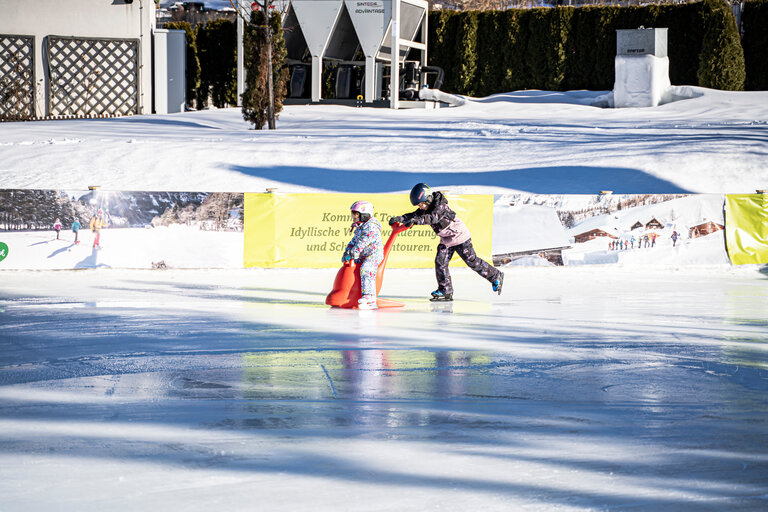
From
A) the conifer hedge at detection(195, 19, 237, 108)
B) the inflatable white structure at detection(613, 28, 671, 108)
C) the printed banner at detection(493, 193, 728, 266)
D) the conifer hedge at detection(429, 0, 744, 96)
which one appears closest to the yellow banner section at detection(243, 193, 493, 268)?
the printed banner at detection(493, 193, 728, 266)

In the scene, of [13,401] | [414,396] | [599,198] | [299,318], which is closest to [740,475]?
[414,396]

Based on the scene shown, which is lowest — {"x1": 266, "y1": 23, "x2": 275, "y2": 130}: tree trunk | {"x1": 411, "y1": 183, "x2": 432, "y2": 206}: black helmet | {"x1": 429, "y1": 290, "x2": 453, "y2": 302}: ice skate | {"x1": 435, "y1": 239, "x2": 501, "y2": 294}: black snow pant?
{"x1": 429, "y1": 290, "x2": 453, "y2": 302}: ice skate

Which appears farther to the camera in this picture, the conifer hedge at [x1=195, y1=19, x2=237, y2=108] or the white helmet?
the conifer hedge at [x1=195, y1=19, x2=237, y2=108]

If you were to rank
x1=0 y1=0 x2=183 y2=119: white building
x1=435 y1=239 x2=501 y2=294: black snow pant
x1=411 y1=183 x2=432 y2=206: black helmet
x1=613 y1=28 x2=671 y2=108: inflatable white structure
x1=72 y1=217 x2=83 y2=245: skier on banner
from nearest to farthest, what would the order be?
1. x1=411 y1=183 x2=432 y2=206: black helmet
2. x1=435 y1=239 x2=501 y2=294: black snow pant
3. x1=72 y1=217 x2=83 y2=245: skier on banner
4. x1=0 y1=0 x2=183 y2=119: white building
5. x1=613 y1=28 x2=671 y2=108: inflatable white structure

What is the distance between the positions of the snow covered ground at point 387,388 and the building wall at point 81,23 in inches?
376

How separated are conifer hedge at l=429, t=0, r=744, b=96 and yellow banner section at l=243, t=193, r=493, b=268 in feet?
52.8

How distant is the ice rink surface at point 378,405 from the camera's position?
4211 millimetres

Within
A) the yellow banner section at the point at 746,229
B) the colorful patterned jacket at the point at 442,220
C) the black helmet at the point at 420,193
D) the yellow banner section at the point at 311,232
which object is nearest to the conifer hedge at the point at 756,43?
the yellow banner section at the point at 746,229

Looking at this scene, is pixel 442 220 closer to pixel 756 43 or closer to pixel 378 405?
pixel 378 405

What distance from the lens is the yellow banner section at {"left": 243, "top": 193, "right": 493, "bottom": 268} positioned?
1329 centimetres

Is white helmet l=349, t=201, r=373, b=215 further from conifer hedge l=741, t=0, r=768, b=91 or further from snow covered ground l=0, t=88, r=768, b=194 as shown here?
conifer hedge l=741, t=0, r=768, b=91

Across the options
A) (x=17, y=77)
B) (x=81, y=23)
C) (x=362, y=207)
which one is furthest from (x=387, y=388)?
(x=81, y=23)

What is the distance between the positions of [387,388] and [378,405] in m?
0.47

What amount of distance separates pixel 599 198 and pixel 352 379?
8655 mm
